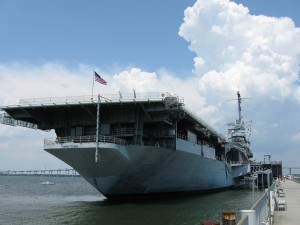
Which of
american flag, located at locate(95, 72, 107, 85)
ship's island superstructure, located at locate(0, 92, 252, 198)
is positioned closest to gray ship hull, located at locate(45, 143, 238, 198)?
ship's island superstructure, located at locate(0, 92, 252, 198)

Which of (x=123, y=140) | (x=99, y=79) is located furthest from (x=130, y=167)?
(x=99, y=79)

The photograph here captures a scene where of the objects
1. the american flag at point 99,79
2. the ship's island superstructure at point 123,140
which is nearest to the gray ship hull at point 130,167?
the ship's island superstructure at point 123,140

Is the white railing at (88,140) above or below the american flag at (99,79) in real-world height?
below

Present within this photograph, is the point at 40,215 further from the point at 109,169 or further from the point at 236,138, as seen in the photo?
the point at 236,138

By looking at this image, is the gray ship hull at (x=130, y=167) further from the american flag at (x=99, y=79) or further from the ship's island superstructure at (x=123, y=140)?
the american flag at (x=99, y=79)

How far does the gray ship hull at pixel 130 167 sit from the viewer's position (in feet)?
93.1

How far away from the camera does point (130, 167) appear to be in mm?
29906

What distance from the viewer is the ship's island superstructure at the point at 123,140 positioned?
94.5 feet

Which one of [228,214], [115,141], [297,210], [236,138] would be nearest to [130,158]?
[115,141]

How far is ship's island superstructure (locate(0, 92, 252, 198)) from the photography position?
2880 cm

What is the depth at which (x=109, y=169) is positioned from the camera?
97.5 feet

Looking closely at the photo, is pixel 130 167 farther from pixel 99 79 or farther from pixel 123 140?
pixel 99 79

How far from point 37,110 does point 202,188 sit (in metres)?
23.1

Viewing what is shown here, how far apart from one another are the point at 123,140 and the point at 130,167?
2280 millimetres
